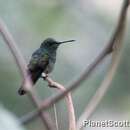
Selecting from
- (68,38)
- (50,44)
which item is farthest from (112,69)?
(68,38)

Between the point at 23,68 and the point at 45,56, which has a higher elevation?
the point at 23,68

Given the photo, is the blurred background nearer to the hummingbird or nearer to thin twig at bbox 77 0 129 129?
the hummingbird

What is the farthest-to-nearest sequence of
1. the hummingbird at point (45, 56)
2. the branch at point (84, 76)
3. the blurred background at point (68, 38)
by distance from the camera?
the blurred background at point (68, 38), the hummingbird at point (45, 56), the branch at point (84, 76)

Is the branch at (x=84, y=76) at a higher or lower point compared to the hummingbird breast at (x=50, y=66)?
higher

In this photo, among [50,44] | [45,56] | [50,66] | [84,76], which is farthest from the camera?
[50,44]

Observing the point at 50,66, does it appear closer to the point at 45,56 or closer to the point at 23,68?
the point at 45,56

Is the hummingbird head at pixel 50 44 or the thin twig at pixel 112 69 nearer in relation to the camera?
the thin twig at pixel 112 69

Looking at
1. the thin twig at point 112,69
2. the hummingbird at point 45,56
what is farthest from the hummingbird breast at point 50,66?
the thin twig at point 112,69

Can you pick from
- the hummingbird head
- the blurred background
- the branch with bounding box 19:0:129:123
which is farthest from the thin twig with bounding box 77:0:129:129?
the hummingbird head

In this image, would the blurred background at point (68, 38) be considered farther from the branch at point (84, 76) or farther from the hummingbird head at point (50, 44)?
the branch at point (84, 76)

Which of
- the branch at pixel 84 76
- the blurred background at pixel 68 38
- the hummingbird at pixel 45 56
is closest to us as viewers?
the branch at pixel 84 76
